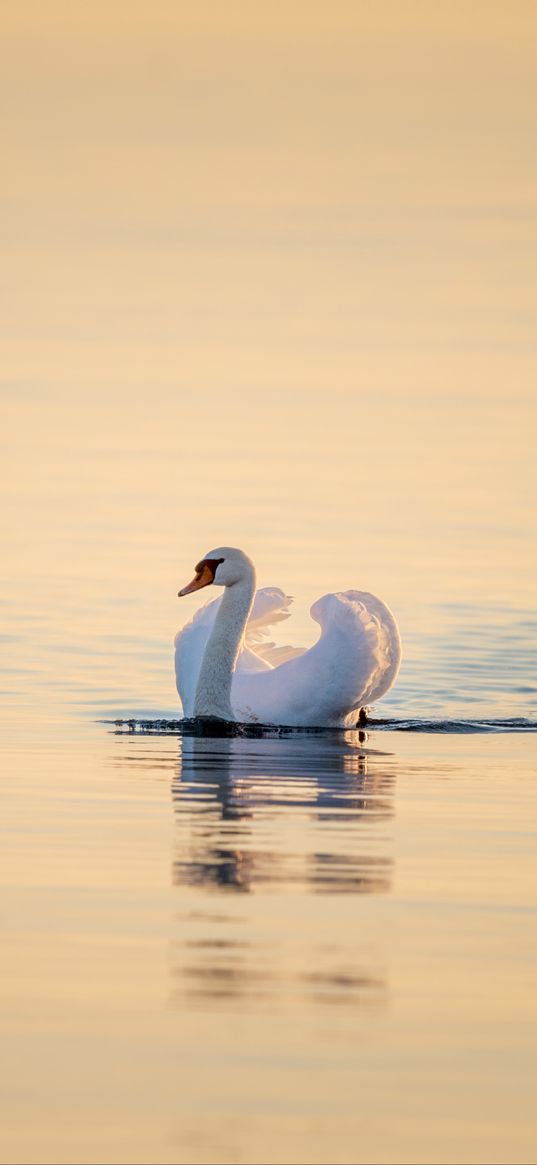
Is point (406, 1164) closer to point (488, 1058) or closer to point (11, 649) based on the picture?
point (488, 1058)

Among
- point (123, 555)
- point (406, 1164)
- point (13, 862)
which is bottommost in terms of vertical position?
point (406, 1164)

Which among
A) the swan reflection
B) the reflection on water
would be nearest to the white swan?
the swan reflection

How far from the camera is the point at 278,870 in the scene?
9.76 m

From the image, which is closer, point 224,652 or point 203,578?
point 224,652

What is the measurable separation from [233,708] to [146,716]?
1166 mm

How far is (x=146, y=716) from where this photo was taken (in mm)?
17547

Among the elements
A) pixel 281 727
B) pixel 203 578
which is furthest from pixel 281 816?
pixel 203 578

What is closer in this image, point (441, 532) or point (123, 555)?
point (123, 555)

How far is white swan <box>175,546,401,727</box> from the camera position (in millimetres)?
16453

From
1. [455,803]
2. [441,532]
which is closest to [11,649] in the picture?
[455,803]

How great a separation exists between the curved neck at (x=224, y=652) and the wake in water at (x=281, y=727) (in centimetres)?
10

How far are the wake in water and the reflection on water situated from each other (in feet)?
4.05

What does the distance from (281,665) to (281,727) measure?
1.80 feet

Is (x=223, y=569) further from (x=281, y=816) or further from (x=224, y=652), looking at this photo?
(x=281, y=816)
